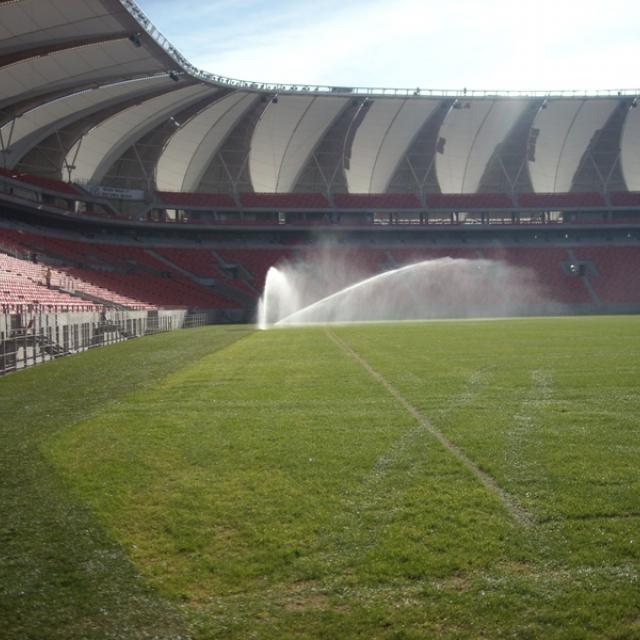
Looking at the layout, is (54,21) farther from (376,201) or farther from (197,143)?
(376,201)

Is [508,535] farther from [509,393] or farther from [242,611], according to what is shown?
[509,393]

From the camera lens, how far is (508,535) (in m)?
4.75

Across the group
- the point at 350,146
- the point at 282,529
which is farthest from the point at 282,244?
the point at 282,529

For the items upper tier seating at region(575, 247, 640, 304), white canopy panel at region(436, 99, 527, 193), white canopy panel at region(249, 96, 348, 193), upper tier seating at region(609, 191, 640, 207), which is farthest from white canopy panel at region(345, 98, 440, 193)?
upper tier seating at region(609, 191, 640, 207)

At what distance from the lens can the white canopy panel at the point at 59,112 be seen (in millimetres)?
44263

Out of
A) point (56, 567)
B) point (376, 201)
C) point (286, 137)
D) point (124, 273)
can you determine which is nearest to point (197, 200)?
point (286, 137)

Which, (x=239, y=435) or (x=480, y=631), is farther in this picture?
(x=239, y=435)

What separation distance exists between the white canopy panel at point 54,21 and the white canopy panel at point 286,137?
76.0ft

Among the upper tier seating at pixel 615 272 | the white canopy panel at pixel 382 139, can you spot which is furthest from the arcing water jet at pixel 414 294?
the white canopy panel at pixel 382 139

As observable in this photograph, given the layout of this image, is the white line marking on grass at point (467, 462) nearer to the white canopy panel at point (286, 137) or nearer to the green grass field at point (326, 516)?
the green grass field at point (326, 516)

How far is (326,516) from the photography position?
5.22 metres

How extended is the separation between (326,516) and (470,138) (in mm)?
60729

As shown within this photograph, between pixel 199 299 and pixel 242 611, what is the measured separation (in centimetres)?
5355

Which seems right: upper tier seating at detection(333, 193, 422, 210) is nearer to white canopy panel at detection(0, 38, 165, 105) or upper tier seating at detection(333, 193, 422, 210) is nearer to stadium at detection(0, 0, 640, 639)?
stadium at detection(0, 0, 640, 639)
